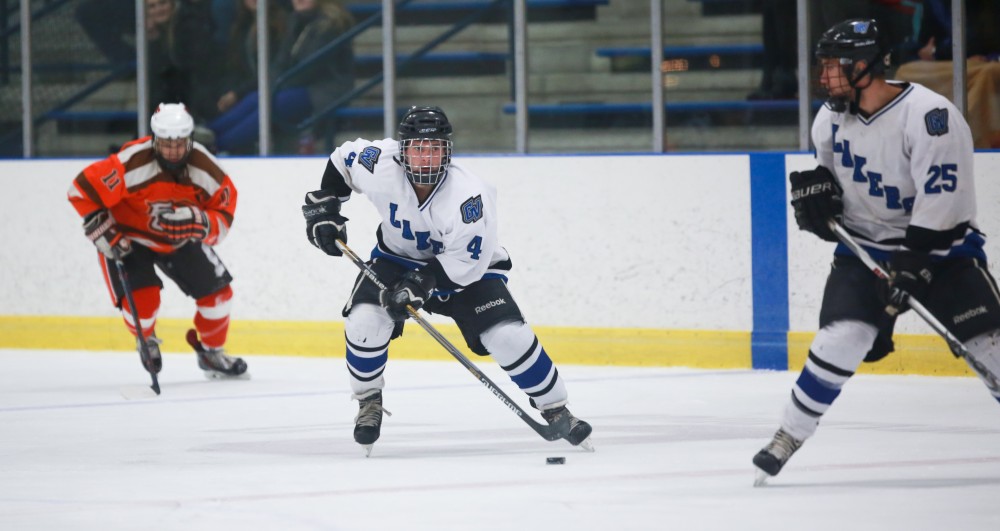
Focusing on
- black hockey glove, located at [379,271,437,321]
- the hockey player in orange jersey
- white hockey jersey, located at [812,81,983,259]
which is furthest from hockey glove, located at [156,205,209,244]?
white hockey jersey, located at [812,81,983,259]

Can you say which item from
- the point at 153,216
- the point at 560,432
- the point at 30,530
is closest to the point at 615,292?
the point at 153,216

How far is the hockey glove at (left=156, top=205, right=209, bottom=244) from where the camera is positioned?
20.4 feet

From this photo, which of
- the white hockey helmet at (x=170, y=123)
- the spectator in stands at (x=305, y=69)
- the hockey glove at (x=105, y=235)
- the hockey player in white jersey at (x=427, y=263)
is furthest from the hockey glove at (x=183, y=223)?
the hockey player in white jersey at (x=427, y=263)

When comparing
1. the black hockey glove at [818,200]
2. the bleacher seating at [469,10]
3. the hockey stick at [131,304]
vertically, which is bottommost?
the hockey stick at [131,304]

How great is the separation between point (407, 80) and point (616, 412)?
2712 mm

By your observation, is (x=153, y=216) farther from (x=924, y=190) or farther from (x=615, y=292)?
(x=924, y=190)

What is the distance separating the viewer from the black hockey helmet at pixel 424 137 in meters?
4.23

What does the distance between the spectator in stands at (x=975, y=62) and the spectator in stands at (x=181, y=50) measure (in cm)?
349

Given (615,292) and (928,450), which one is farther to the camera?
(615,292)

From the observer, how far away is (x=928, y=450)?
4258 mm

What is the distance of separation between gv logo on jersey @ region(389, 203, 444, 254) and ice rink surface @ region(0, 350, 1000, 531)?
0.57 m

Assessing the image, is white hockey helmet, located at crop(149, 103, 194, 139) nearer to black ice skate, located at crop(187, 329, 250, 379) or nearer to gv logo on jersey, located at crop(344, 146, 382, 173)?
black ice skate, located at crop(187, 329, 250, 379)

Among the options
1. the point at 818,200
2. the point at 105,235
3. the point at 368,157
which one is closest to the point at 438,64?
the point at 105,235

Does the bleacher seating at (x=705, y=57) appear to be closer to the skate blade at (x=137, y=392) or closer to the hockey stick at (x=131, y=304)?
the hockey stick at (x=131, y=304)
